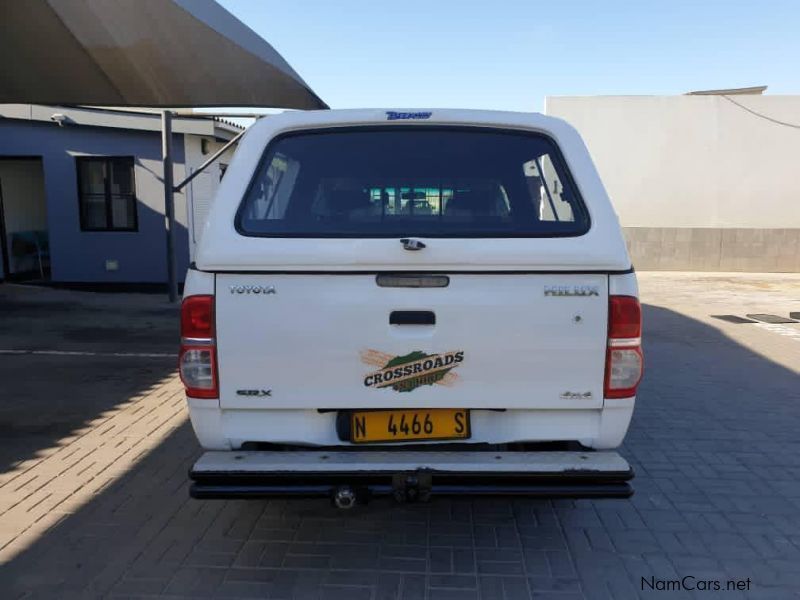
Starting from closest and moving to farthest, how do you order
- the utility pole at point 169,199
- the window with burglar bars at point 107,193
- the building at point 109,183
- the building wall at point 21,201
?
1. the utility pole at point 169,199
2. the building at point 109,183
3. the window with burglar bars at point 107,193
4. the building wall at point 21,201

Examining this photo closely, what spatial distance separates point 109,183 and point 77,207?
2.47 ft

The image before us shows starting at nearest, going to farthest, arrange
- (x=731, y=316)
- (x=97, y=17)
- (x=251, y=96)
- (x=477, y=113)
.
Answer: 1. (x=477, y=113)
2. (x=97, y=17)
3. (x=251, y=96)
4. (x=731, y=316)

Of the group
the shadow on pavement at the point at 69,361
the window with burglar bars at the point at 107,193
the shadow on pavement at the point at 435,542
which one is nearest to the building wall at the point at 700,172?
the window with burglar bars at the point at 107,193

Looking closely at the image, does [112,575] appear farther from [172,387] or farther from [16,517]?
[172,387]

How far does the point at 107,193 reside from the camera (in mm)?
12055

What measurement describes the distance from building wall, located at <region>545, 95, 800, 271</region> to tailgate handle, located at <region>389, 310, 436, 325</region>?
14118mm

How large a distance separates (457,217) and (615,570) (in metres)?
1.82

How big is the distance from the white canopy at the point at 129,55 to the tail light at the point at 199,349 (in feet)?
14.6

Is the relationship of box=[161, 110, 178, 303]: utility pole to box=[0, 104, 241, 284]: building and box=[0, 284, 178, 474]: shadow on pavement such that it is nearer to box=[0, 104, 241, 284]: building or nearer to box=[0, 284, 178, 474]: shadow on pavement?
box=[0, 284, 178, 474]: shadow on pavement

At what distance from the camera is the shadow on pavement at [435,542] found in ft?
9.48

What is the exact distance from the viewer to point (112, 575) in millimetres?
2955

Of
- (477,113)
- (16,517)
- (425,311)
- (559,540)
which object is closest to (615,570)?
(559,540)

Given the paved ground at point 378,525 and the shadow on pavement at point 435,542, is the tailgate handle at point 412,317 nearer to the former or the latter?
the shadow on pavement at point 435,542

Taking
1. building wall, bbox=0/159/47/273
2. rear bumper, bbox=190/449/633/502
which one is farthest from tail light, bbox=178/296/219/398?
building wall, bbox=0/159/47/273
